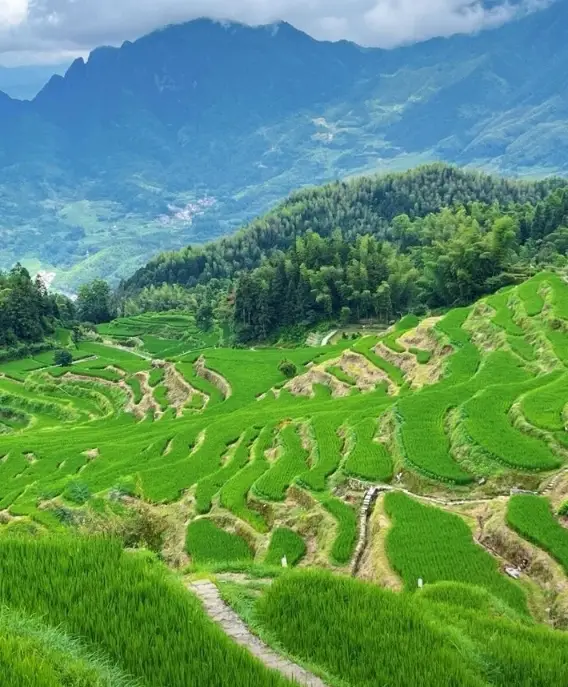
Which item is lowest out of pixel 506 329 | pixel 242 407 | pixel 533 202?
pixel 242 407

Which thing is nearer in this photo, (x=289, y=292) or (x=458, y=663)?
(x=458, y=663)

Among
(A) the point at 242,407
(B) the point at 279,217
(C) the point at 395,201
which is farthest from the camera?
(B) the point at 279,217

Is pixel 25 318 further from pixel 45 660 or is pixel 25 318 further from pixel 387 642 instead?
pixel 45 660

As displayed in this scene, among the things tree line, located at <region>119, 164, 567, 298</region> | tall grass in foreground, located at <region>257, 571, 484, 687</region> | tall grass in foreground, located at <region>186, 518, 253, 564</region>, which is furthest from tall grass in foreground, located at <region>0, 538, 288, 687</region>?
tree line, located at <region>119, 164, 567, 298</region>

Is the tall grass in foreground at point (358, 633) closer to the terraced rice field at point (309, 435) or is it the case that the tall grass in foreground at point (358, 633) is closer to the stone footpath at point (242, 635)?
the stone footpath at point (242, 635)

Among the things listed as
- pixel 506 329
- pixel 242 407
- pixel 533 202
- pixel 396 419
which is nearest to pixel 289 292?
pixel 242 407

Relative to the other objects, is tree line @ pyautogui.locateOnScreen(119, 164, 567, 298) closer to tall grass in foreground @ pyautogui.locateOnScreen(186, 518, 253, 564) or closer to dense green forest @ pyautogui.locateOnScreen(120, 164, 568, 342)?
dense green forest @ pyautogui.locateOnScreen(120, 164, 568, 342)

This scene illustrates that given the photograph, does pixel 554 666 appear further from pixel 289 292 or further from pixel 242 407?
pixel 289 292
